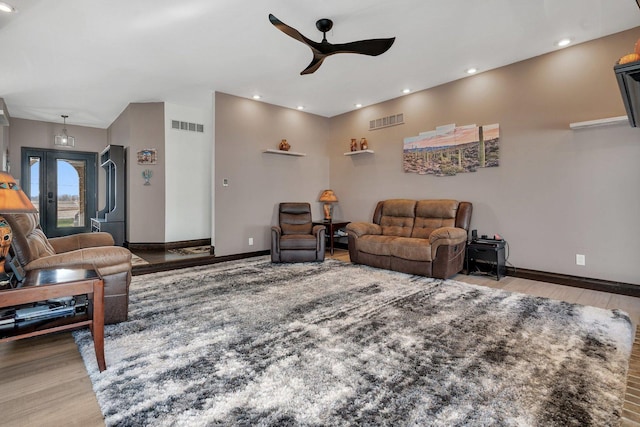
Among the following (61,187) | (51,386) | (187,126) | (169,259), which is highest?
A: (187,126)

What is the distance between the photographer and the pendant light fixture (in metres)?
6.89

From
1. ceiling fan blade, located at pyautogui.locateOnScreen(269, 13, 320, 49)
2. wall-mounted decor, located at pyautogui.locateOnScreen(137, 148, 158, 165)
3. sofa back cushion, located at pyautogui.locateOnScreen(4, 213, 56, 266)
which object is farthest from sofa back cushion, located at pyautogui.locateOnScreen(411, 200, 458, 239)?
wall-mounted decor, located at pyautogui.locateOnScreen(137, 148, 158, 165)

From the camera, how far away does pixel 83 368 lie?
1.95m

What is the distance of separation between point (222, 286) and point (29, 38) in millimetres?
3490

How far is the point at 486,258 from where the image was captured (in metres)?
4.18

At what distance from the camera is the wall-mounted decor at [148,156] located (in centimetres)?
588

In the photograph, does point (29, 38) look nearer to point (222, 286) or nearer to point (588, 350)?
point (222, 286)

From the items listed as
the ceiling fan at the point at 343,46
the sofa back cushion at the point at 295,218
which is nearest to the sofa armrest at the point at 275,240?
the sofa back cushion at the point at 295,218

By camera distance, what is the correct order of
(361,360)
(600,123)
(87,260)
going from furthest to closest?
(600,123) → (87,260) → (361,360)

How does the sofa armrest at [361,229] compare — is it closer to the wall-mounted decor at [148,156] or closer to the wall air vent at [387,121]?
the wall air vent at [387,121]

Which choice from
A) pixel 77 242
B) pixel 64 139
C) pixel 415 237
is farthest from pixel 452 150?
pixel 64 139

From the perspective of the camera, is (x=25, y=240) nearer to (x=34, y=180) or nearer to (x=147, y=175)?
(x=147, y=175)

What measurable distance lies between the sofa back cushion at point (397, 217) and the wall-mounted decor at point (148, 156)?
442cm

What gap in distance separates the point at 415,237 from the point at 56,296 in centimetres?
421
